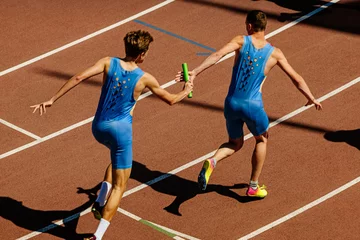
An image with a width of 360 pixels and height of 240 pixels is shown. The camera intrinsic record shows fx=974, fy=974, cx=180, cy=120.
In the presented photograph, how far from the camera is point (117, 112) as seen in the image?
12.1m

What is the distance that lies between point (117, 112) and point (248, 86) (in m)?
1.94

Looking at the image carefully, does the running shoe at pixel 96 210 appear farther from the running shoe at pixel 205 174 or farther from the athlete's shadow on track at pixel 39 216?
the running shoe at pixel 205 174

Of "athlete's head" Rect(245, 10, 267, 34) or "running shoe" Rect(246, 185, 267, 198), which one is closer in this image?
"athlete's head" Rect(245, 10, 267, 34)

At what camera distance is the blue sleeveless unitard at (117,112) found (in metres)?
12.0

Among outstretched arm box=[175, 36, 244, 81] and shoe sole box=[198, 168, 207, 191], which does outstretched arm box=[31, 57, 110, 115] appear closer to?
outstretched arm box=[175, 36, 244, 81]

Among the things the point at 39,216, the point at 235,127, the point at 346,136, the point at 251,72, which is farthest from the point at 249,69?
the point at 39,216

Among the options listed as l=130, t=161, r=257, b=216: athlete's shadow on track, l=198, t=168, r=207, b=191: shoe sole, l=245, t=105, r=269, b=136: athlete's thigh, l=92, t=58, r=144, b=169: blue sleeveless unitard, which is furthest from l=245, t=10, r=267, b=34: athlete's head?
l=130, t=161, r=257, b=216: athlete's shadow on track

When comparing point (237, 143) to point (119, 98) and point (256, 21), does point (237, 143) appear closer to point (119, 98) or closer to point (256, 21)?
point (256, 21)

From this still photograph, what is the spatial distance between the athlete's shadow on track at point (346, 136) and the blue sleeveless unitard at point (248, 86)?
216cm

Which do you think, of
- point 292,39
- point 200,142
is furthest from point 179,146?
point 292,39

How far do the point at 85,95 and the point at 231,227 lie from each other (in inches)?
182

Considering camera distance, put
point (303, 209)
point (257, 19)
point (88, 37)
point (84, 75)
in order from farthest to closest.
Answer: point (88, 37)
point (303, 209)
point (257, 19)
point (84, 75)

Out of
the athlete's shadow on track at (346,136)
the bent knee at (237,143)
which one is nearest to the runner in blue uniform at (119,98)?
the bent knee at (237,143)

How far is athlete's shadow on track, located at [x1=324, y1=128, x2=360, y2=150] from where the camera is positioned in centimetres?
1489
